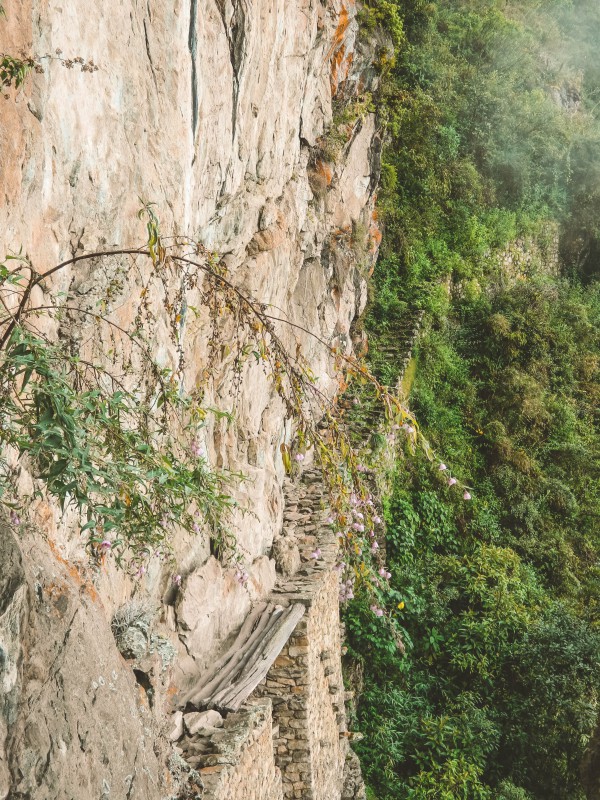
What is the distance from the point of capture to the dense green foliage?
945 centimetres

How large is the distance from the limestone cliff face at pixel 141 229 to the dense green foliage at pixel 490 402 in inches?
143

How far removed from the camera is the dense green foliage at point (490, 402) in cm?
945

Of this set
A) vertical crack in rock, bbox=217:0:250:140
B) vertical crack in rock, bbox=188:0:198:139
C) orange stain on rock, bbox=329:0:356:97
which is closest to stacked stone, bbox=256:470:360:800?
vertical crack in rock, bbox=188:0:198:139

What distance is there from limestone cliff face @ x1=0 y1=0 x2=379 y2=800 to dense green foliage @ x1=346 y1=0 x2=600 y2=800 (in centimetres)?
363

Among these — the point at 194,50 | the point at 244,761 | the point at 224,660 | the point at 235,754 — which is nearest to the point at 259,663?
the point at 224,660

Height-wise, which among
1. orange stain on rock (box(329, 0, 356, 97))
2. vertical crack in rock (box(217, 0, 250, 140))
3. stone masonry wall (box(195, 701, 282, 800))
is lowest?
stone masonry wall (box(195, 701, 282, 800))

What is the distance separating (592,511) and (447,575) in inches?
146

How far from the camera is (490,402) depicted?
46.8 feet

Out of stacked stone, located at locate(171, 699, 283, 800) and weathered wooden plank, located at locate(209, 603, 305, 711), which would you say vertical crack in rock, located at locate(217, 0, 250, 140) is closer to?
weathered wooden plank, located at locate(209, 603, 305, 711)

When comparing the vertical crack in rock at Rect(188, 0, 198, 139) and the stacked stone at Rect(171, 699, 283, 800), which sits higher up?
the vertical crack in rock at Rect(188, 0, 198, 139)

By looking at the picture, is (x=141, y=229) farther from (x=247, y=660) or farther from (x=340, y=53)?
(x=340, y=53)

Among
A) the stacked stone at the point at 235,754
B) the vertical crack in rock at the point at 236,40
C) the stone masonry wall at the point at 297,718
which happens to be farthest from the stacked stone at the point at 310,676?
the vertical crack in rock at the point at 236,40

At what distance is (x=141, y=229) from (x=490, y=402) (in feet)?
35.2

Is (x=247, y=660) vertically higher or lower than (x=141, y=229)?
lower
